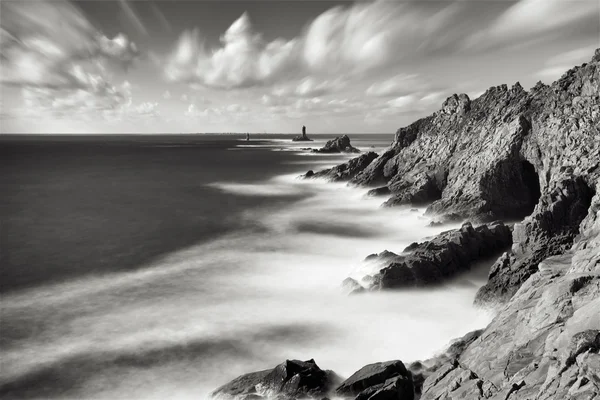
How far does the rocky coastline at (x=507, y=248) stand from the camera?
32.5ft

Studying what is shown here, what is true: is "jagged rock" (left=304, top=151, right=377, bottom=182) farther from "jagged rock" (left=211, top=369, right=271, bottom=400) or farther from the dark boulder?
"jagged rock" (left=211, top=369, right=271, bottom=400)

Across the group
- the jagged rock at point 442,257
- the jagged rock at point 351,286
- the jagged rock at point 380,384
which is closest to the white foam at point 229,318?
the jagged rock at point 351,286

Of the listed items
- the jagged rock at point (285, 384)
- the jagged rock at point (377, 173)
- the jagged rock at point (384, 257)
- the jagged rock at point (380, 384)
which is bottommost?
the jagged rock at point (285, 384)

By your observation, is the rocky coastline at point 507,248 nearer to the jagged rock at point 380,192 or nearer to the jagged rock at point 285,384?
the jagged rock at point 285,384

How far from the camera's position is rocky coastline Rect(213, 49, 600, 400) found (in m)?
9.91

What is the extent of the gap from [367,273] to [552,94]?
28.8 m

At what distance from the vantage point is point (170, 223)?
141ft

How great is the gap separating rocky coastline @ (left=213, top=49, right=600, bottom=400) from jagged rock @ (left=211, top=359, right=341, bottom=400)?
4 cm

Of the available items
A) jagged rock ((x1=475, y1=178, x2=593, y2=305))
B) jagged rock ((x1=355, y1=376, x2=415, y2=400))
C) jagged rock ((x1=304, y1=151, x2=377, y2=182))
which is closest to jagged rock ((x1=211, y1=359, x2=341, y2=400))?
jagged rock ((x1=355, y1=376, x2=415, y2=400))

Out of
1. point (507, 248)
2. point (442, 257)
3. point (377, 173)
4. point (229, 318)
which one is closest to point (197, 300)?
point (229, 318)

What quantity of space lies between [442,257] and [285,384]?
1406 cm

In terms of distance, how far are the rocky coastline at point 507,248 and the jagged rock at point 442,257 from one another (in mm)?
71

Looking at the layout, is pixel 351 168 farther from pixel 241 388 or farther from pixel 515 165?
pixel 241 388

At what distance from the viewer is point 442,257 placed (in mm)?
23281
